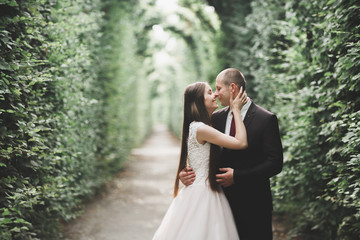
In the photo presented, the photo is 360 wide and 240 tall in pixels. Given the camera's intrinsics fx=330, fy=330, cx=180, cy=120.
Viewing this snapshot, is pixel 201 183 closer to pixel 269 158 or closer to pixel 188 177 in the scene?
pixel 188 177

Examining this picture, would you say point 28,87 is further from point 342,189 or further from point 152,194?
point 152,194

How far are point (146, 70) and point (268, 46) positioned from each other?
16901 millimetres

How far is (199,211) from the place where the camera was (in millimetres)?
3074

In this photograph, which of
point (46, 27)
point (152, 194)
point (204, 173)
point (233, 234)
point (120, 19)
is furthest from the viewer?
point (120, 19)

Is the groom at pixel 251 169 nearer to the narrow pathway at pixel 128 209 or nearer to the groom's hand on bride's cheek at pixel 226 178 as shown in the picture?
the groom's hand on bride's cheek at pixel 226 178

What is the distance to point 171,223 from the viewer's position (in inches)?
123

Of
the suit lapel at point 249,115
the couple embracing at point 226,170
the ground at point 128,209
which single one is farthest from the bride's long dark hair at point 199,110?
the ground at point 128,209

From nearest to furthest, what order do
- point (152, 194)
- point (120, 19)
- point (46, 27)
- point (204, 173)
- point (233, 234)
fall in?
point (233, 234) < point (204, 173) < point (46, 27) < point (152, 194) < point (120, 19)

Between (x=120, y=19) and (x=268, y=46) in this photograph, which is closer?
(x=268, y=46)

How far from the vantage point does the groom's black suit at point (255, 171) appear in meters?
3.07

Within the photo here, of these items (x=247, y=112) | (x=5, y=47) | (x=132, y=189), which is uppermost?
(x=5, y=47)

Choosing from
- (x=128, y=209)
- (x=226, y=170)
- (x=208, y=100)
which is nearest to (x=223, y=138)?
(x=226, y=170)

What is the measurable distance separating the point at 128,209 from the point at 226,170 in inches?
201

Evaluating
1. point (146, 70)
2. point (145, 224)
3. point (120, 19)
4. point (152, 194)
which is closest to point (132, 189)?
point (152, 194)
